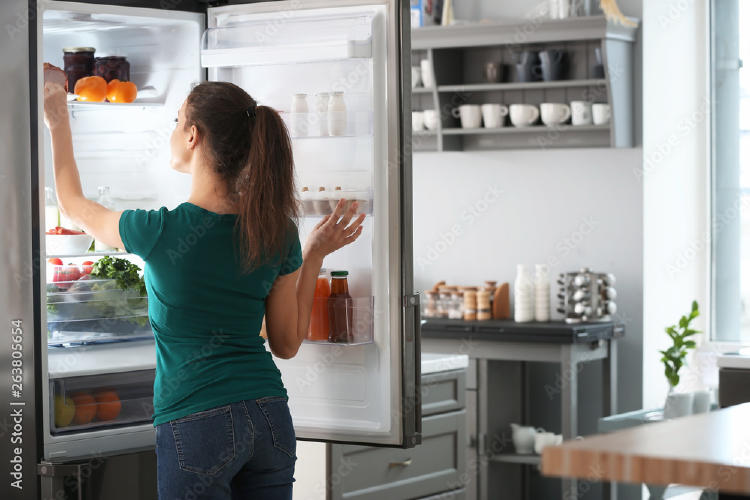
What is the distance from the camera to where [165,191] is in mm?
2764

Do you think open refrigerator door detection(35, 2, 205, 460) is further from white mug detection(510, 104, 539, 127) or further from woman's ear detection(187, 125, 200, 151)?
white mug detection(510, 104, 539, 127)

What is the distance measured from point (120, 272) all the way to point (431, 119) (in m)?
2.35

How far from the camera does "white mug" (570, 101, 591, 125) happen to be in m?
4.39

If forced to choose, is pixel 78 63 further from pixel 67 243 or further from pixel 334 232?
pixel 334 232

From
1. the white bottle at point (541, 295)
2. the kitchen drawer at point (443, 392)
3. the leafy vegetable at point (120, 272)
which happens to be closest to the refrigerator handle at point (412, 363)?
the leafy vegetable at point (120, 272)

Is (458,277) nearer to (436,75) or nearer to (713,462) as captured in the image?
(436,75)

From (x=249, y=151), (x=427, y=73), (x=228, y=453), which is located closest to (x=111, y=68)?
(x=249, y=151)

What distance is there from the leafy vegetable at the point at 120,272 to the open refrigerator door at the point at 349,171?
439 millimetres

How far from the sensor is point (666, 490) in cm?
377

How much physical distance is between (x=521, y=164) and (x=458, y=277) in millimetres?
617

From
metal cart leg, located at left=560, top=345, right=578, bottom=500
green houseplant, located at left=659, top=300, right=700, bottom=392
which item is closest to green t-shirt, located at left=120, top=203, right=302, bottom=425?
metal cart leg, located at left=560, top=345, right=578, bottom=500

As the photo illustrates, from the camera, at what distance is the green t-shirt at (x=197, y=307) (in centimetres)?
190

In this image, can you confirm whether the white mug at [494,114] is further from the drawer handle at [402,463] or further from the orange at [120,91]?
the orange at [120,91]

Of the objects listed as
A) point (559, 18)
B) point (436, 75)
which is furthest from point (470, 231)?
point (559, 18)
